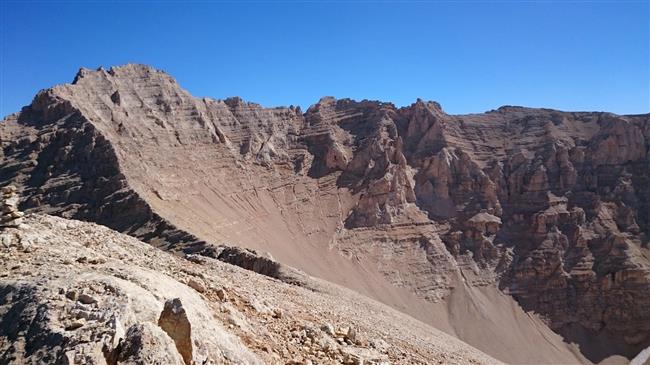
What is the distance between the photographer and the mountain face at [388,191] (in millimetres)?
65875

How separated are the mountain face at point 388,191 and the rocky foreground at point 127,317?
129 ft

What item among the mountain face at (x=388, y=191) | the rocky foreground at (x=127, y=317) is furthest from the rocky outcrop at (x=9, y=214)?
the mountain face at (x=388, y=191)

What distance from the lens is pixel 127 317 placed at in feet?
32.9

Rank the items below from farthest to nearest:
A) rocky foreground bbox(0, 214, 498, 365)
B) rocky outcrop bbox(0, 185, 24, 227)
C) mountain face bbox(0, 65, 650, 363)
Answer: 1. mountain face bbox(0, 65, 650, 363)
2. rocky outcrop bbox(0, 185, 24, 227)
3. rocky foreground bbox(0, 214, 498, 365)

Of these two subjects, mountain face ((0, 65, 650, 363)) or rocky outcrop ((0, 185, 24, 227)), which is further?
mountain face ((0, 65, 650, 363))

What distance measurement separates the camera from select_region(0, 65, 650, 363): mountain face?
216 ft

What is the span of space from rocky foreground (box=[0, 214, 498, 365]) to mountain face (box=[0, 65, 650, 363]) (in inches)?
1543

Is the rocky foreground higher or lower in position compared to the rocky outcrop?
lower

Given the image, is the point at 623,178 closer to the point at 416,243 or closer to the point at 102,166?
the point at 416,243

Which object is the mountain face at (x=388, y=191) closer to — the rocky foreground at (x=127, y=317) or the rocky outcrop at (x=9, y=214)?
the rocky outcrop at (x=9, y=214)

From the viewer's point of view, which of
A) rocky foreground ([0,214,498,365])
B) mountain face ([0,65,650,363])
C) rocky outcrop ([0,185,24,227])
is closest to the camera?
rocky foreground ([0,214,498,365])

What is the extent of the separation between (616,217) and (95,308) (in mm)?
83499

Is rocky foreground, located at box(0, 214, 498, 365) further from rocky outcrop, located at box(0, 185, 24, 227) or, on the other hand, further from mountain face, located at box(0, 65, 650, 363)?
mountain face, located at box(0, 65, 650, 363)

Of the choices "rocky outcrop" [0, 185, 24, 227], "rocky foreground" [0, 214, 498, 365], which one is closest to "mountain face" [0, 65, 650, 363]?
"rocky outcrop" [0, 185, 24, 227]
